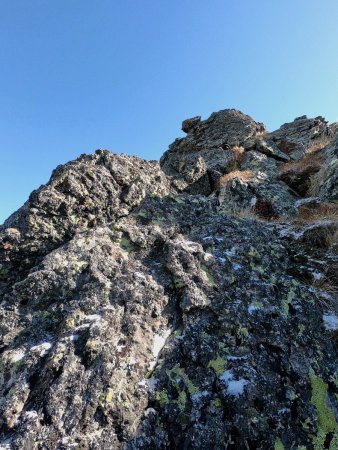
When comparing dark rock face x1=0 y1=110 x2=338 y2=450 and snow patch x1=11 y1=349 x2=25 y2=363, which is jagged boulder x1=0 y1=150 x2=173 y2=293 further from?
snow patch x1=11 y1=349 x2=25 y2=363

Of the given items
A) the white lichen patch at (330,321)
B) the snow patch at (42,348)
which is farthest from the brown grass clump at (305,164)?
the snow patch at (42,348)

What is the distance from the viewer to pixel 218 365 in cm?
469

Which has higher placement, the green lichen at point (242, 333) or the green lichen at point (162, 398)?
the green lichen at point (242, 333)

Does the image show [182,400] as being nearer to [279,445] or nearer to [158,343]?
[158,343]

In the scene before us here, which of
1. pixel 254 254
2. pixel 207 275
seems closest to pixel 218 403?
pixel 207 275

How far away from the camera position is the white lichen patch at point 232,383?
436 centimetres

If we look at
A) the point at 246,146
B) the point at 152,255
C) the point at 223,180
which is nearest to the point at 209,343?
the point at 152,255

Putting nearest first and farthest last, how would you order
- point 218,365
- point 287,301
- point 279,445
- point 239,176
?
point 279,445
point 218,365
point 287,301
point 239,176

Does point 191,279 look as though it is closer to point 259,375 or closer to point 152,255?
point 152,255

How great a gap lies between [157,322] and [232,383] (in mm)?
1420

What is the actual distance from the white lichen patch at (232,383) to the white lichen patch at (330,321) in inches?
81.8

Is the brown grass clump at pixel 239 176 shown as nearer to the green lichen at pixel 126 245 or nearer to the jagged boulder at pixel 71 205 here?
the jagged boulder at pixel 71 205

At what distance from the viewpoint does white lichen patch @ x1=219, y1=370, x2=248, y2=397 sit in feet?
14.3

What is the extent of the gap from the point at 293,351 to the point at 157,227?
3.69 m
